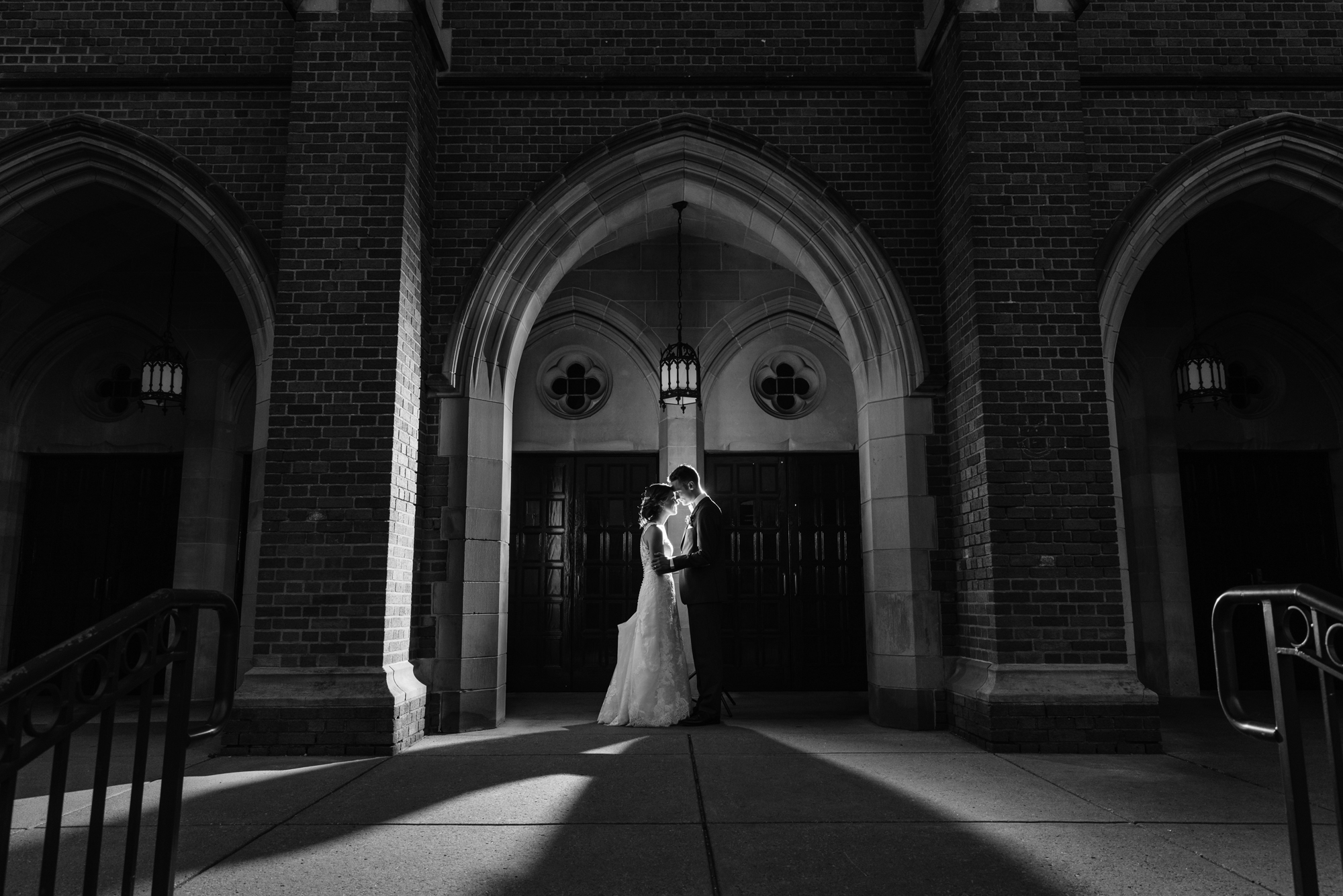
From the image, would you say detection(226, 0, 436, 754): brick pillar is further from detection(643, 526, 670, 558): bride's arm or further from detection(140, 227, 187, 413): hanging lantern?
detection(140, 227, 187, 413): hanging lantern

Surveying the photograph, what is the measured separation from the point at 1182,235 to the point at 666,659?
6.68 meters

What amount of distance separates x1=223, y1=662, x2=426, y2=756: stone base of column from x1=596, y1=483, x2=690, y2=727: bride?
5.82ft

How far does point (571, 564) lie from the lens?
934 cm

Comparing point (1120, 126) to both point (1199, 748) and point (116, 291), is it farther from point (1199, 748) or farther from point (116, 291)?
point (116, 291)

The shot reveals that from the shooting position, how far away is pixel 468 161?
696 cm

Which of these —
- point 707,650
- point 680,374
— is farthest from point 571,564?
point 707,650

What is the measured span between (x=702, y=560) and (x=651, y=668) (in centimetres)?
92

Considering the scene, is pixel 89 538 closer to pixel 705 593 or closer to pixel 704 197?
pixel 705 593

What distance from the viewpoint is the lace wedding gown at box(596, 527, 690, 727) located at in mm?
6480

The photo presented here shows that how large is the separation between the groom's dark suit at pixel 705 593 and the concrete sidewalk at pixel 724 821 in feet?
2.78

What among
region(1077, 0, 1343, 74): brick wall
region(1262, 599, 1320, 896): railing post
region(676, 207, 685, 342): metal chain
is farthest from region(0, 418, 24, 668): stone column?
region(1077, 0, 1343, 74): brick wall

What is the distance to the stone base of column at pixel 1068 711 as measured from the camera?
17.6 feet

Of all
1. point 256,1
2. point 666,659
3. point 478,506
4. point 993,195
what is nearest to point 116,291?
point 256,1

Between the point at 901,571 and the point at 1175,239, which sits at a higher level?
the point at 1175,239
